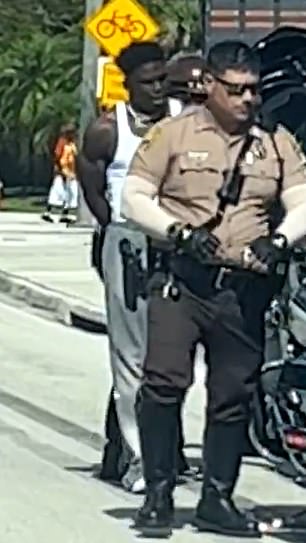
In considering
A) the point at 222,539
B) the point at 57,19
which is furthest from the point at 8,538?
the point at 57,19

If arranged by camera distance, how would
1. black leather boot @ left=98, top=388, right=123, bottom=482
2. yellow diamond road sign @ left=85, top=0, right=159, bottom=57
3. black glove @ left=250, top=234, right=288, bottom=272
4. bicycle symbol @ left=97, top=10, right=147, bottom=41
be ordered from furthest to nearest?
bicycle symbol @ left=97, top=10, right=147, bottom=41, yellow diamond road sign @ left=85, top=0, right=159, bottom=57, black leather boot @ left=98, top=388, right=123, bottom=482, black glove @ left=250, top=234, right=288, bottom=272

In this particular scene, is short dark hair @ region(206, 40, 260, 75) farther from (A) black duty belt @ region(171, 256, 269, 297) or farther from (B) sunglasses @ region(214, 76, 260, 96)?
(A) black duty belt @ region(171, 256, 269, 297)

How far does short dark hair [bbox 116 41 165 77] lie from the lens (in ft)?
27.8

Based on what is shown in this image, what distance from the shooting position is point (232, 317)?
7.44 meters

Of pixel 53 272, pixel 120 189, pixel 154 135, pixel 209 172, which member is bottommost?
pixel 53 272

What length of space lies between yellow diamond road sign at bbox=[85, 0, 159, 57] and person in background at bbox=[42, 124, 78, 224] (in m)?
12.4

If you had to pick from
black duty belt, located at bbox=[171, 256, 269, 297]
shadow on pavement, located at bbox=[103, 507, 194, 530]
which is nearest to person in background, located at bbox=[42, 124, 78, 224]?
shadow on pavement, located at bbox=[103, 507, 194, 530]

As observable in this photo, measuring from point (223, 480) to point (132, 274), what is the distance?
1.11 m

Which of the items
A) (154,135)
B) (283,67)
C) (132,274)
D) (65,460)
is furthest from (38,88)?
(154,135)

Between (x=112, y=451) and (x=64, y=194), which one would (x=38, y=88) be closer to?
(x=64, y=194)

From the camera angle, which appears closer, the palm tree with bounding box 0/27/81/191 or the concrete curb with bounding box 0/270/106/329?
the concrete curb with bounding box 0/270/106/329

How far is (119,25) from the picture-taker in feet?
65.8

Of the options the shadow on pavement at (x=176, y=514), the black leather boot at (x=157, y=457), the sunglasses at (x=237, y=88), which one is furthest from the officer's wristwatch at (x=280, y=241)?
the shadow on pavement at (x=176, y=514)

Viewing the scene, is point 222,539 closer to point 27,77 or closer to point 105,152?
point 105,152
